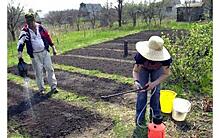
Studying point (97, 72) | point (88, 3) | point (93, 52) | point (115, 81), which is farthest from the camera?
point (88, 3)

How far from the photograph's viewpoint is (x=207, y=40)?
5.41 m

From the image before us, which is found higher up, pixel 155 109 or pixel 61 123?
pixel 155 109

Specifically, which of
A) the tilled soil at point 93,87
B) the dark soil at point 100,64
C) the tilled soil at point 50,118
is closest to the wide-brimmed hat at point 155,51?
the tilled soil at point 50,118

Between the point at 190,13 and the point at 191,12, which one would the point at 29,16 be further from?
the point at 191,12

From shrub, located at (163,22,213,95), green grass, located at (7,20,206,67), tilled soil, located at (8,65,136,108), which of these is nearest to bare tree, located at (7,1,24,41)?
green grass, located at (7,20,206,67)

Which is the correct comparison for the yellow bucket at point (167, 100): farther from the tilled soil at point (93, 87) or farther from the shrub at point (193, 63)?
the shrub at point (193, 63)

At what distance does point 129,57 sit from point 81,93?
11.7ft

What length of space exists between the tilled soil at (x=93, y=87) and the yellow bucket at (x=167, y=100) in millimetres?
628

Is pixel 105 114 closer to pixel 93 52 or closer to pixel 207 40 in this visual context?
pixel 207 40

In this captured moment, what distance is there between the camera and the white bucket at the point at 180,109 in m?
3.82

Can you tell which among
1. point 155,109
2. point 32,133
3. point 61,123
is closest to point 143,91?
point 155,109

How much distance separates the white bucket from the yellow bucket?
0.07 m

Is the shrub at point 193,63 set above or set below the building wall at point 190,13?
below

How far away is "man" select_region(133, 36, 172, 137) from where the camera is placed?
324cm
